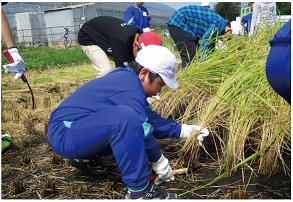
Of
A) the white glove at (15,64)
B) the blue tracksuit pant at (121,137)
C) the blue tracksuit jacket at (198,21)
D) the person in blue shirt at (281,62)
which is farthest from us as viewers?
the blue tracksuit jacket at (198,21)

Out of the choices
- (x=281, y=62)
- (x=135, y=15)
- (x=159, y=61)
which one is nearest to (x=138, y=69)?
(x=159, y=61)

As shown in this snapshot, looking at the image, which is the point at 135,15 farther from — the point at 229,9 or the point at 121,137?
the point at 229,9

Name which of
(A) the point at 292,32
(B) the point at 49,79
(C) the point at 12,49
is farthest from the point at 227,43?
(B) the point at 49,79

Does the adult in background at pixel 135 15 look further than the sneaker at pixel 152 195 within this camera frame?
Yes

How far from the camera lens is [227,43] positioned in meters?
2.36

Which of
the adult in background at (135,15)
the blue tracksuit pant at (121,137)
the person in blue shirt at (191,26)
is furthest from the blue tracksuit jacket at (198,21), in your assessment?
the blue tracksuit pant at (121,137)

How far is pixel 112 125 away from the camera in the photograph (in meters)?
1.25

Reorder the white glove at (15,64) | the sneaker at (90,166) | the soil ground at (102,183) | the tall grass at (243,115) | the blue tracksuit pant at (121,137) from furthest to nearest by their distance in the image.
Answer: the white glove at (15,64) → the sneaker at (90,166) → the tall grass at (243,115) → the soil ground at (102,183) → the blue tracksuit pant at (121,137)

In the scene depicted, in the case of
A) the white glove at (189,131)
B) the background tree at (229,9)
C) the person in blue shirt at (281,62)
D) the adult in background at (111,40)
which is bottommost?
the background tree at (229,9)

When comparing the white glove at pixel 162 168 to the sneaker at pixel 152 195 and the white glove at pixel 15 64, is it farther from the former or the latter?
the white glove at pixel 15 64

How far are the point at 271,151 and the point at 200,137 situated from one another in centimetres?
40

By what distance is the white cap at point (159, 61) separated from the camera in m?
1.41

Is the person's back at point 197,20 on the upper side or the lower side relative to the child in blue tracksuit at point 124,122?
upper

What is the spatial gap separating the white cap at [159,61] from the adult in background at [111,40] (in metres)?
0.84
